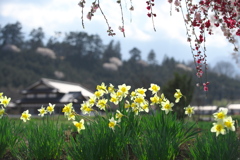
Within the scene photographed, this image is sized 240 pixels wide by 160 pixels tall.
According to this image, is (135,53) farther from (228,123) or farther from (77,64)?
(228,123)

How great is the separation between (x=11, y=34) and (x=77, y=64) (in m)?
19.0

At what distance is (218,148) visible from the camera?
3.65 m

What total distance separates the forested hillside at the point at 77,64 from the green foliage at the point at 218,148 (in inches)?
2217

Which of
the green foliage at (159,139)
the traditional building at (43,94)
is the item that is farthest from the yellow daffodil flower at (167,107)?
the traditional building at (43,94)

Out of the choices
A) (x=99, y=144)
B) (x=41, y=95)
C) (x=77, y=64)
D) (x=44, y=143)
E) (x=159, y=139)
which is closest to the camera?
(x=159, y=139)

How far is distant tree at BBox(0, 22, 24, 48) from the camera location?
267 ft

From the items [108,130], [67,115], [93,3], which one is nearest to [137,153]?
[108,130]

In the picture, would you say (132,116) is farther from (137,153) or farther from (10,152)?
(10,152)

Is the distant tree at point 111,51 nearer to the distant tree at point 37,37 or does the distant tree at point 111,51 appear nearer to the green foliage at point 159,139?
the distant tree at point 37,37

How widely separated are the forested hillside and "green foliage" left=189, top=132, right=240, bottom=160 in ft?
185

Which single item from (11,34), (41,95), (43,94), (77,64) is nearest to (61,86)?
(43,94)

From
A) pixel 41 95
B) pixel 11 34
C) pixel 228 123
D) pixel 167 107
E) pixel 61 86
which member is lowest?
pixel 228 123

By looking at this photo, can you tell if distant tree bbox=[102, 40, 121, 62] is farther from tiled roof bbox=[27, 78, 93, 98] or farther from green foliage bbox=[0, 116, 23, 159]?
green foliage bbox=[0, 116, 23, 159]

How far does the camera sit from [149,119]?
4.45 m
